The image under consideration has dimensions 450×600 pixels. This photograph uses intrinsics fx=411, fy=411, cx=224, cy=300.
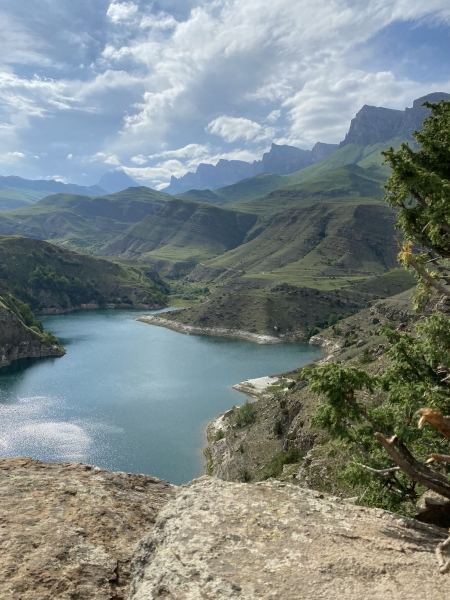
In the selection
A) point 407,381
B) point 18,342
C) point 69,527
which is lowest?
point 18,342

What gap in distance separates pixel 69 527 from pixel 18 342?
117337mm

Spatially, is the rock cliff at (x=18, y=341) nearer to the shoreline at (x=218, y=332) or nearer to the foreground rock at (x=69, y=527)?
the shoreline at (x=218, y=332)

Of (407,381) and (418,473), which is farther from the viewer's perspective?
(407,381)

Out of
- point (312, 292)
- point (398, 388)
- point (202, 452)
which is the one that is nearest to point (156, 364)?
point (202, 452)

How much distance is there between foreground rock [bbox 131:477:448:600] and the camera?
704cm

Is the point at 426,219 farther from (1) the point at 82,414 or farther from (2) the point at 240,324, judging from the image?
(2) the point at 240,324

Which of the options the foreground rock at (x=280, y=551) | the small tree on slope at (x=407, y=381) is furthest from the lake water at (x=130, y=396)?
the foreground rock at (x=280, y=551)

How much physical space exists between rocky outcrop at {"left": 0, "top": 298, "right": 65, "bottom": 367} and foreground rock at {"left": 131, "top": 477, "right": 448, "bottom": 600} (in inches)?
4470

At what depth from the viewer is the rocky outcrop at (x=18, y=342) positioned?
110175 millimetres

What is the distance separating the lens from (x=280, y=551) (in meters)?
7.89

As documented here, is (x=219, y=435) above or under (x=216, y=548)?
under

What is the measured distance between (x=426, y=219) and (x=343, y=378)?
6.88m

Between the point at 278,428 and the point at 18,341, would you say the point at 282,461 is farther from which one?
the point at 18,341

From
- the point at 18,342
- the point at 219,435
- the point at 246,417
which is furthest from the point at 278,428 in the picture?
the point at 18,342
